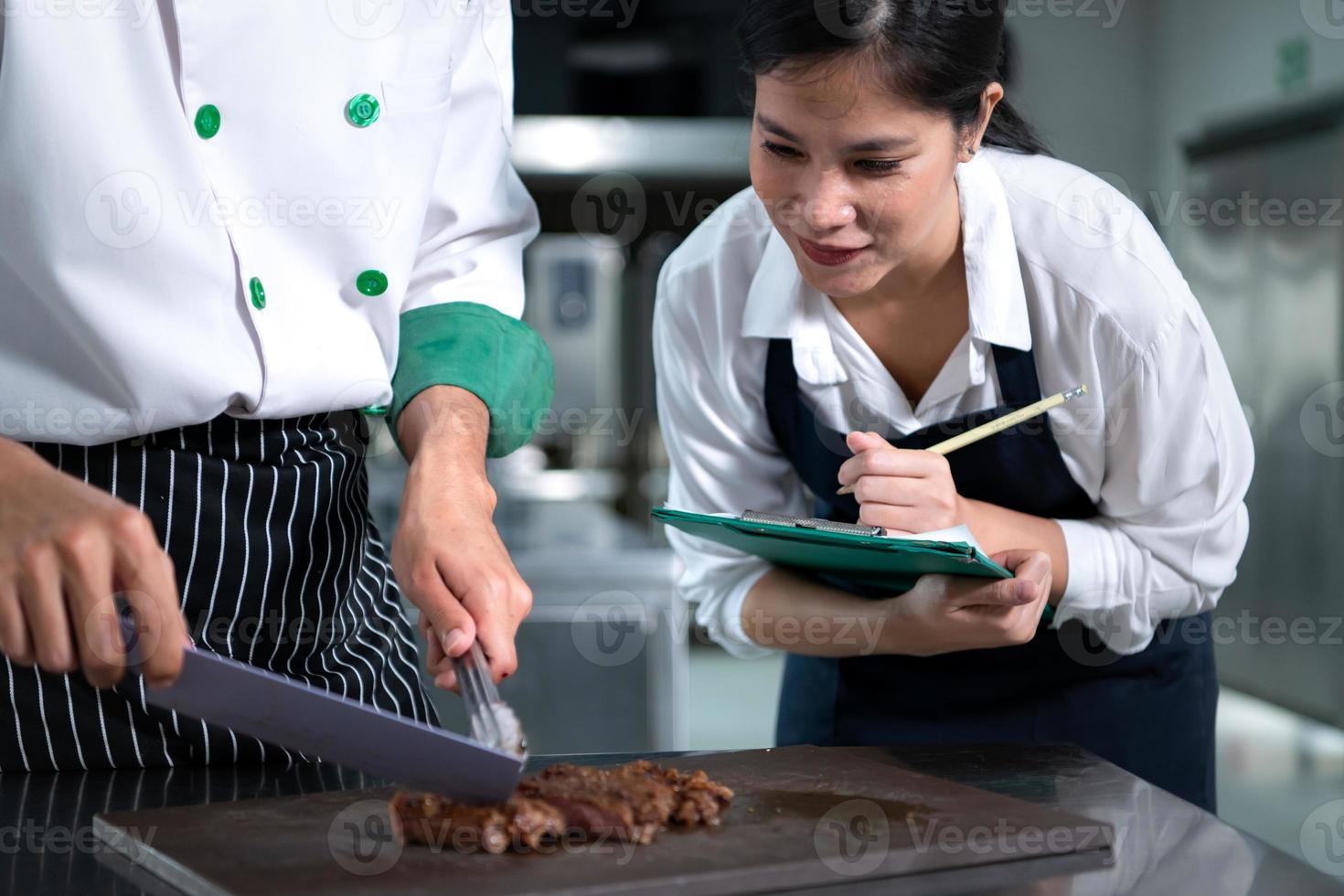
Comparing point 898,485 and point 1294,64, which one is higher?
point 1294,64

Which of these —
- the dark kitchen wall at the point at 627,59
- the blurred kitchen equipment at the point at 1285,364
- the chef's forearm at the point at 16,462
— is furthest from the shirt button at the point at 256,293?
the blurred kitchen equipment at the point at 1285,364

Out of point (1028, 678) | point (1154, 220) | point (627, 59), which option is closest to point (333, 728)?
point (1028, 678)

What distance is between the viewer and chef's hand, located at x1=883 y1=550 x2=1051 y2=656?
1.18 m

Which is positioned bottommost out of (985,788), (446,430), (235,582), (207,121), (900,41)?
(985,788)

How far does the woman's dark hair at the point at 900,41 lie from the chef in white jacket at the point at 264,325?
10.0 inches

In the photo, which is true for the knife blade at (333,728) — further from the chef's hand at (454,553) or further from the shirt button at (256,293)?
the shirt button at (256,293)

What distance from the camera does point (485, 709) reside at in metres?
0.85

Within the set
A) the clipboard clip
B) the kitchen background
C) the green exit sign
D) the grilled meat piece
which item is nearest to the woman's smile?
the clipboard clip

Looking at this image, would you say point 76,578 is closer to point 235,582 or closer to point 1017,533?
point 235,582

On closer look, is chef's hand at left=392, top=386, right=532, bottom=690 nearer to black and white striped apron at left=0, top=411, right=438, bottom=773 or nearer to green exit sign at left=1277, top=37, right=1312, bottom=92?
black and white striped apron at left=0, top=411, right=438, bottom=773

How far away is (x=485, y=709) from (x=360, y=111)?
49 centimetres

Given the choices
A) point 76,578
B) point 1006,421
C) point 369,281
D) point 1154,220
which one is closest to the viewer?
point 76,578

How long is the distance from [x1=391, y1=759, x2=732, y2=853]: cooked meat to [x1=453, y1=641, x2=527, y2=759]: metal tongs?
37 millimetres

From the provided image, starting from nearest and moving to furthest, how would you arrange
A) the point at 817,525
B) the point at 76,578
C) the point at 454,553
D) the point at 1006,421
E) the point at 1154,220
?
the point at 76,578 < the point at 454,553 < the point at 817,525 < the point at 1006,421 < the point at 1154,220
